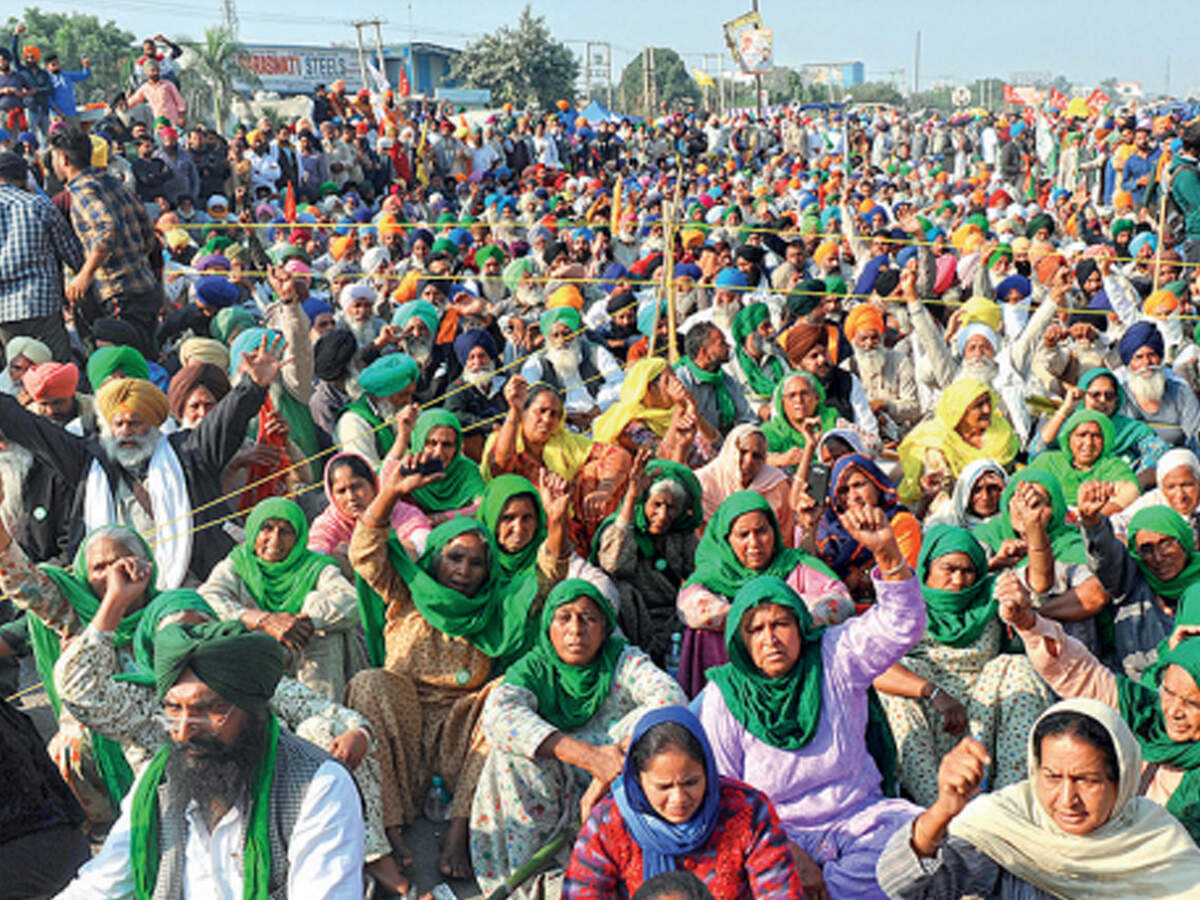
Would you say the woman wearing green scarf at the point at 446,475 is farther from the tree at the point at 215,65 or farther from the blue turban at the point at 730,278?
the tree at the point at 215,65

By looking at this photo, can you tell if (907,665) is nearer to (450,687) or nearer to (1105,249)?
(450,687)

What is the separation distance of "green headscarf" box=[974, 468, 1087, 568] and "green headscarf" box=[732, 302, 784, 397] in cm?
254

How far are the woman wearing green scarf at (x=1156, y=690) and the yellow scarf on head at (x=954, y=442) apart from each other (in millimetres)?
2021

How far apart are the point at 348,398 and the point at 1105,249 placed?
6.28 m

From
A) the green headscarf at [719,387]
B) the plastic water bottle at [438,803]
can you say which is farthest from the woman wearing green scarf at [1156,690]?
the green headscarf at [719,387]

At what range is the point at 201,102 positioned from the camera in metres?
25.2

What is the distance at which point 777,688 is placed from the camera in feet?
10.5

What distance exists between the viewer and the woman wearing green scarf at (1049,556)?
158 inches

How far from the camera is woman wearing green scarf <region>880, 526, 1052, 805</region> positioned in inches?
143

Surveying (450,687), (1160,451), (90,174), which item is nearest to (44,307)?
(90,174)

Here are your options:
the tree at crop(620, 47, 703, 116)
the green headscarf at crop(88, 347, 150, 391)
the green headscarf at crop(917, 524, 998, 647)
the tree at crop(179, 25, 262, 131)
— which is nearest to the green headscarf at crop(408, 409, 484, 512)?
the green headscarf at crop(88, 347, 150, 391)

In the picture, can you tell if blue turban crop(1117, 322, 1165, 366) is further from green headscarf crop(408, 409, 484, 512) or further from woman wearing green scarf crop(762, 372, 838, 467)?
green headscarf crop(408, 409, 484, 512)

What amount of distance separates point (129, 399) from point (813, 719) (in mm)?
2630

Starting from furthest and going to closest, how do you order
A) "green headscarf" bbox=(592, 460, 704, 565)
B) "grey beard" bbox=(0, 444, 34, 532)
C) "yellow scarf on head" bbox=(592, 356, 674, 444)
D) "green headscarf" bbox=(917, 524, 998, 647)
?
"yellow scarf on head" bbox=(592, 356, 674, 444)
"grey beard" bbox=(0, 444, 34, 532)
"green headscarf" bbox=(592, 460, 704, 565)
"green headscarf" bbox=(917, 524, 998, 647)
